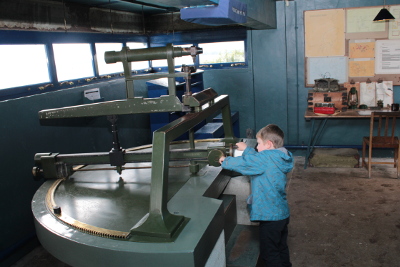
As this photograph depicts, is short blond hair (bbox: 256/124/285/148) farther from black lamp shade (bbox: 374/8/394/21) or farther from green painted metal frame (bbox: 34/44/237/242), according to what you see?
black lamp shade (bbox: 374/8/394/21)

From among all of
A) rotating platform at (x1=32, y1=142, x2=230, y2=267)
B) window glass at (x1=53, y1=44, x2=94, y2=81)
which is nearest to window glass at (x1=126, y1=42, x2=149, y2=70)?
window glass at (x1=53, y1=44, x2=94, y2=81)

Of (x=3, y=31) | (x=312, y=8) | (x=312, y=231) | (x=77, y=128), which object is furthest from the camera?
(x=312, y=8)

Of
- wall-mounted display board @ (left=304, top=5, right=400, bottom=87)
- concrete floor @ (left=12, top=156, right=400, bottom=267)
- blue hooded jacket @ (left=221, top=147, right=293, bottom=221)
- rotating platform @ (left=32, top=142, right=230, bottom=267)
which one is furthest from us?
wall-mounted display board @ (left=304, top=5, right=400, bottom=87)

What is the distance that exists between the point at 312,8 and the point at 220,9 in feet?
11.3

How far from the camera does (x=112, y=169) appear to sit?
2975mm

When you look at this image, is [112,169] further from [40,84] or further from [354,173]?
[354,173]

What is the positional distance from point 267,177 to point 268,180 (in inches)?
0.8

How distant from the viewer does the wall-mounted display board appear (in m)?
5.38

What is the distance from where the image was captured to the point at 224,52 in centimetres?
630

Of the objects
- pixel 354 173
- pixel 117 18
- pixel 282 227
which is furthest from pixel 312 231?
pixel 117 18

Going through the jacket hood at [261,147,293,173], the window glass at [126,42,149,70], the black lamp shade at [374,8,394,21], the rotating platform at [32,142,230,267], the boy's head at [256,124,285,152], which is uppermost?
the black lamp shade at [374,8,394,21]

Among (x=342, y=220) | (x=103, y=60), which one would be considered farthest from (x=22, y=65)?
(x=342, y=220)

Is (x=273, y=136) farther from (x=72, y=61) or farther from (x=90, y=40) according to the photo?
(x=90, y=40)

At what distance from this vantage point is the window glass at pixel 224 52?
621 centimetres
